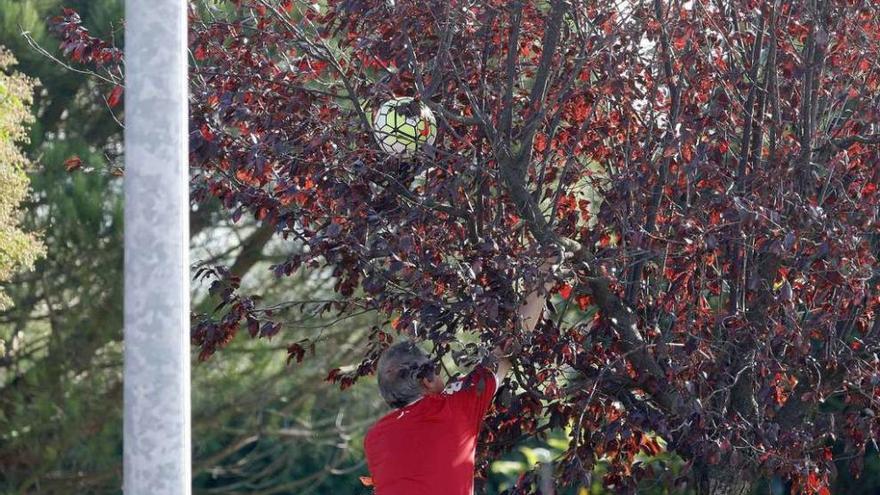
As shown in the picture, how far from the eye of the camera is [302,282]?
1038cm

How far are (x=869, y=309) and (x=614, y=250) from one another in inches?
37.1

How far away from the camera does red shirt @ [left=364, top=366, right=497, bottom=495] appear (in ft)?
14.0

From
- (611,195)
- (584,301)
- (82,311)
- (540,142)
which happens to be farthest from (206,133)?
(82,311)

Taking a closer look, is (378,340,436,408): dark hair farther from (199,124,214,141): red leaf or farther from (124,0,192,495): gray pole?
(124,0,192,495): gray pole

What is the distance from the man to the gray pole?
108 centimetres

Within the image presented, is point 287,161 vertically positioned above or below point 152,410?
above

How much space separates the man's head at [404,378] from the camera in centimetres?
428

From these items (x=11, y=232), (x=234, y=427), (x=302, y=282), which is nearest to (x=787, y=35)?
(x=11, y=232)

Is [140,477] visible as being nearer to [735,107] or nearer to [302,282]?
[735,107]

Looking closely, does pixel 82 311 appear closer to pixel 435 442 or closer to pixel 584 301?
pixel 584 301

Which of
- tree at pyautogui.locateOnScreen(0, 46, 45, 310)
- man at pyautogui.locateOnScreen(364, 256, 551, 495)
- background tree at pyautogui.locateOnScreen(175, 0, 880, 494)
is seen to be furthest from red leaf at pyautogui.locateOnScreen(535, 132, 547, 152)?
tree at pyautogui.locateOnScreen(0, 46, 45, 310)

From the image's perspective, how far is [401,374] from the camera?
430 cm

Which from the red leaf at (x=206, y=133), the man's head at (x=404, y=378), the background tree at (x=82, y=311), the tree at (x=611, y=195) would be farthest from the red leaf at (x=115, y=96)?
the background tree at (x=82, y=311)

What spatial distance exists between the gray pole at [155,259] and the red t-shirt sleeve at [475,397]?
3.81 feet
